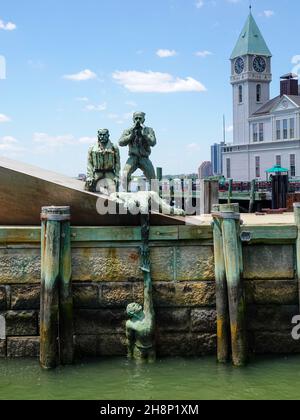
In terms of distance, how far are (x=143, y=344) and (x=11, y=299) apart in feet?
7.25

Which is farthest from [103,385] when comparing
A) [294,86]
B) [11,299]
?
[294,86]

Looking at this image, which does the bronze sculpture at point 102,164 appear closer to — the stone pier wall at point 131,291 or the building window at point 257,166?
the stone pier wall at point 131,291

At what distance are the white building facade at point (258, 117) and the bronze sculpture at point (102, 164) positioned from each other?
150ft

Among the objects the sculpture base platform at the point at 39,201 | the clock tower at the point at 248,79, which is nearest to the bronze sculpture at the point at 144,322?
the sculpture base platform at the point at 39,201

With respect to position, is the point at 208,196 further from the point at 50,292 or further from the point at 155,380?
the point at 155,380

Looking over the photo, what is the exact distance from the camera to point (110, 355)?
29.2ft

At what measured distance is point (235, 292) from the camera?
8.48m

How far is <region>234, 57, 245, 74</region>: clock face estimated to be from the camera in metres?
61.8

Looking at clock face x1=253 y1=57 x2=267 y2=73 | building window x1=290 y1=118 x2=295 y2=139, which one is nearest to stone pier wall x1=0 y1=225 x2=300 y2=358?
building window x1=290 y1=118 x2=295 y2=139

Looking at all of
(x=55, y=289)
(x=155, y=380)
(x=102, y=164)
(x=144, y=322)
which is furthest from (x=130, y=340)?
(x=102, y=164)

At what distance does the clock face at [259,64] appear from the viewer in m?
61.7

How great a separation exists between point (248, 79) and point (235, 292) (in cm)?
5474

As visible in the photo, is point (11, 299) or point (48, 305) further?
point (11, 299)
